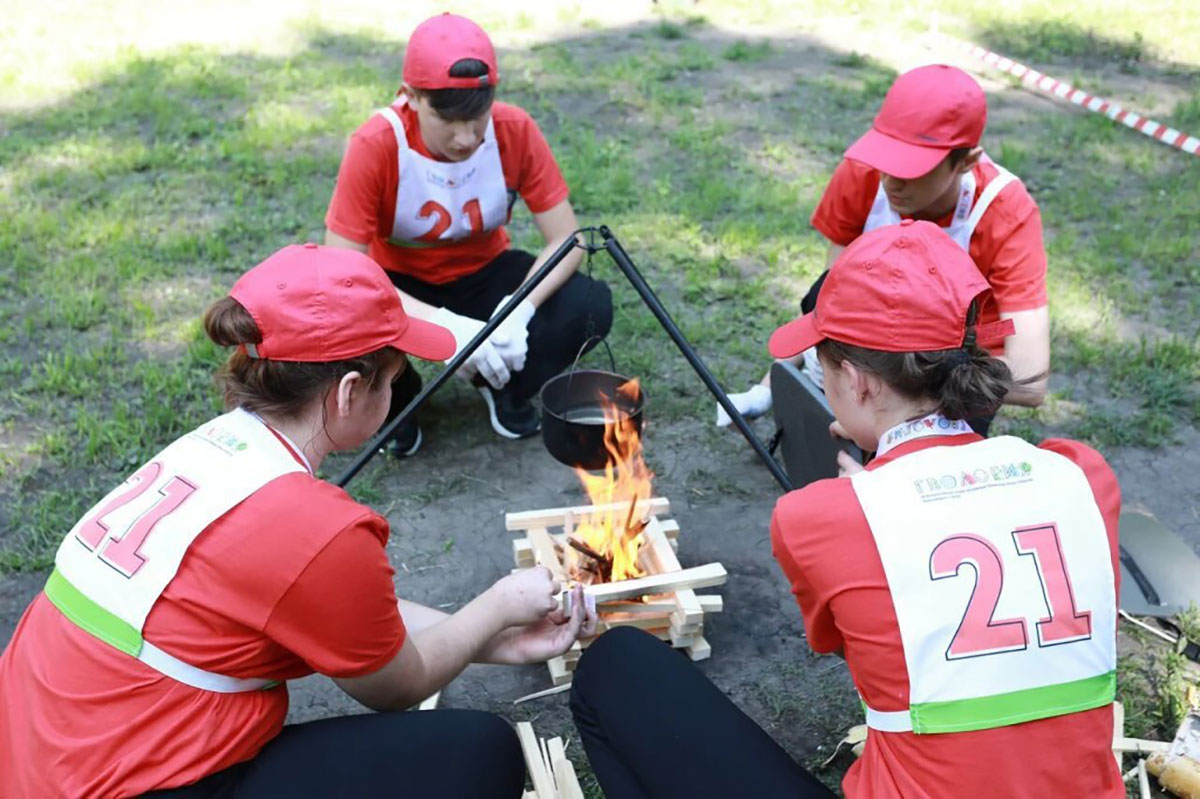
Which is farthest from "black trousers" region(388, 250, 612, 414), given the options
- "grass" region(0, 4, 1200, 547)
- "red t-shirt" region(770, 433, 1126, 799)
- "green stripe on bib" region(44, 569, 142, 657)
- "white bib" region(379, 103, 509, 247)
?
"red t-shirt" region(770, 433, 1126, 799)

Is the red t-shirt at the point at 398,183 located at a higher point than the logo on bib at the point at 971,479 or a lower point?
lower

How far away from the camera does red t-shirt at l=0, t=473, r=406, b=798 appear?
1.79 metres

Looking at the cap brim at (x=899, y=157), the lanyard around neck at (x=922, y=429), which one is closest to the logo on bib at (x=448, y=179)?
the cap brim at (x=899, y=157)

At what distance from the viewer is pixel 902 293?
1.94 metres

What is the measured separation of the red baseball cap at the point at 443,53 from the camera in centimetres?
341

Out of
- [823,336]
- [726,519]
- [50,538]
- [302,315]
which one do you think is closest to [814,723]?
[726,519]

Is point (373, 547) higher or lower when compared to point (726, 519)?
higher

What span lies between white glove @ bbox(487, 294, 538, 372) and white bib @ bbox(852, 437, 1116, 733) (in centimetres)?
214

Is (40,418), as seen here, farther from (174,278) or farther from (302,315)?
(302,315)

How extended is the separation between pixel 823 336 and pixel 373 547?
3.01 ft

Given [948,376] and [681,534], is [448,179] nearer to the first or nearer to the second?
[681,534]

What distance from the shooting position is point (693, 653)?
3.09m

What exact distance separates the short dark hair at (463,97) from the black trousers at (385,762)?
82.0 inches

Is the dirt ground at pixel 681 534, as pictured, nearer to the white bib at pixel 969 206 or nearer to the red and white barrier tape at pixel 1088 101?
the white bib at pixel 969 206
